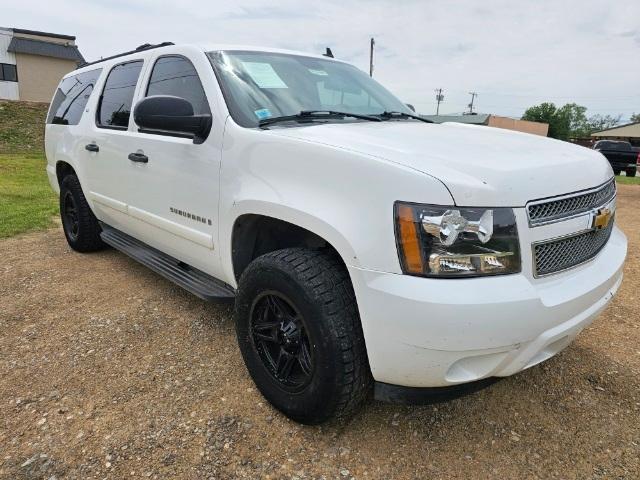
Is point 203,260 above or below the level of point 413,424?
above

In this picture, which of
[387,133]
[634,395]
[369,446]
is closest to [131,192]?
[387,133]

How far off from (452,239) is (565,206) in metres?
0.60

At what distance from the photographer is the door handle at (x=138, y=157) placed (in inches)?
128

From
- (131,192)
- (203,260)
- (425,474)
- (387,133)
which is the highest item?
(387,133)

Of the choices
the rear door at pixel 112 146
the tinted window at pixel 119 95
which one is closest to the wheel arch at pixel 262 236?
the rear door at pixel 112 146

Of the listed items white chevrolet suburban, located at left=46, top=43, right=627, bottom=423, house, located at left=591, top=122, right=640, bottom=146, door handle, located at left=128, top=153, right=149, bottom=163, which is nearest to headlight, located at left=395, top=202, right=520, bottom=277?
white chevrolet suburban, located at left=46, top=43, right=627, bottom=423

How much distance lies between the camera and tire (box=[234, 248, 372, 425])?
6.48 ft

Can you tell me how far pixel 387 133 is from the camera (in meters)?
2.37

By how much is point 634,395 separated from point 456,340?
1524mm

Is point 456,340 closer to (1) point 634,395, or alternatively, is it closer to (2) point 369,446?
(2) point 369,446

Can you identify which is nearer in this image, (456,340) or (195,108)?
(456,340)

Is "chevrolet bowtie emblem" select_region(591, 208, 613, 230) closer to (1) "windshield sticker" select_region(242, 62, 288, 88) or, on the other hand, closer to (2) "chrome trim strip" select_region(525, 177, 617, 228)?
(2) "chrome trim strip" select_region(525, 177, 617, 228)

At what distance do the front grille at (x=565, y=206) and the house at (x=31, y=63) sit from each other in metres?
36.3

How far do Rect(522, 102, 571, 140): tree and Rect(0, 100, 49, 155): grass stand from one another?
2729 inches
